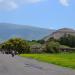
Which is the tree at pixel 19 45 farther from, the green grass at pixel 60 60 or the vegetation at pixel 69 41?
the green grass at pixel 60 60

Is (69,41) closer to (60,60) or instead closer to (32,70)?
(60,60)

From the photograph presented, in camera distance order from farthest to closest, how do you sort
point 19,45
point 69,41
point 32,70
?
point 69,41, point 19,45, point 32,70

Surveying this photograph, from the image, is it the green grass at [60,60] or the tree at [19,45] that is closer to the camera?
the green grass at [60,60]

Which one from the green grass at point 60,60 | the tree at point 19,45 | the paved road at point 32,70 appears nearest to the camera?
the paved road at point 32,70

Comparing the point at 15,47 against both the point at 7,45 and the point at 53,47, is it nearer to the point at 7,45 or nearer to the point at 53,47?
the point at 7,45

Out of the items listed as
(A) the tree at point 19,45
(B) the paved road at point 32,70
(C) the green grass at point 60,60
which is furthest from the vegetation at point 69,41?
(B) the paved road at point 32,70

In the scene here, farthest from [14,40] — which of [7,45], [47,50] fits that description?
[47,50]

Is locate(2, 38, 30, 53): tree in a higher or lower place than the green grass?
higher

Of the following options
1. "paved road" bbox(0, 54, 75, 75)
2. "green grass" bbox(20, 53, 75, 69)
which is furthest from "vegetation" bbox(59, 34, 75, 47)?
"paved road" bbox(0, 54, 75, 75)

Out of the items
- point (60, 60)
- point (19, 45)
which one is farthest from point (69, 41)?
point (60, 60)

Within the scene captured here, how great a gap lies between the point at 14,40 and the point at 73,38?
117ft

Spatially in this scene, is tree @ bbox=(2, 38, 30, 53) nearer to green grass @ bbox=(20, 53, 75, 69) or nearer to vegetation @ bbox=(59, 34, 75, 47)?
vegetation @ bbox=(59, 34, 75, 47)

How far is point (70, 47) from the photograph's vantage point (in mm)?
187375

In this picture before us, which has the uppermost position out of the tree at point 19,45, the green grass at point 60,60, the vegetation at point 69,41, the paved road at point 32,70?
the vegetation at point 69,41
